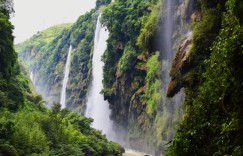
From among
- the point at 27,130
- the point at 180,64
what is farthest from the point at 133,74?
the point at 180,64

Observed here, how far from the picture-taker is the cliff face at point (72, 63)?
70.8 m

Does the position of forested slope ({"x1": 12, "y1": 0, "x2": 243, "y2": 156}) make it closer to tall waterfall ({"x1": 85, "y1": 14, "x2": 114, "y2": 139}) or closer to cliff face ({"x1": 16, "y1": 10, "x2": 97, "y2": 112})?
cliff face ({"x1": 16, "y1": 10, "x2": 97, "y2": 112})

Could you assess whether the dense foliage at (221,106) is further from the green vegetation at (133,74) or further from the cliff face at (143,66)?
the green vegetation at (133,74)

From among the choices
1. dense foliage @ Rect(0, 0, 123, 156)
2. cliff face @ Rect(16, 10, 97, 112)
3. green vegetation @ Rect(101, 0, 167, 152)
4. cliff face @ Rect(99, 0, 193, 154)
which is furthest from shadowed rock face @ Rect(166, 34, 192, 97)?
cliff face @ Rect(16, 10, 97, 112)

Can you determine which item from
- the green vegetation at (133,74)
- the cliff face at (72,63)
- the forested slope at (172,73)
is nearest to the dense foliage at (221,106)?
the forested slope at (172,73)

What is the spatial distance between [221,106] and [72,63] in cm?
6725

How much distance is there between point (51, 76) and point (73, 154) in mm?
70837

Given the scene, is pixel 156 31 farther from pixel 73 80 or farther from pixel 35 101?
pixel 73 80

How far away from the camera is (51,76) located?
3691 inches

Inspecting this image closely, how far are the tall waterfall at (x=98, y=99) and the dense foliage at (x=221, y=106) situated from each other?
40.9 m

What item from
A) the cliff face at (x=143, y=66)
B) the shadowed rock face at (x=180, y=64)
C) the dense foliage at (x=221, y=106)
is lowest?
the dense foliage at (x=221, y=106)

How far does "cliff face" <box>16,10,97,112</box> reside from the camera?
70750 millimetres

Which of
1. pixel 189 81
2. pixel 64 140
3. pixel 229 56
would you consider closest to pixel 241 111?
pixel 229 56

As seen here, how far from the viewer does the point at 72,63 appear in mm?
75938
